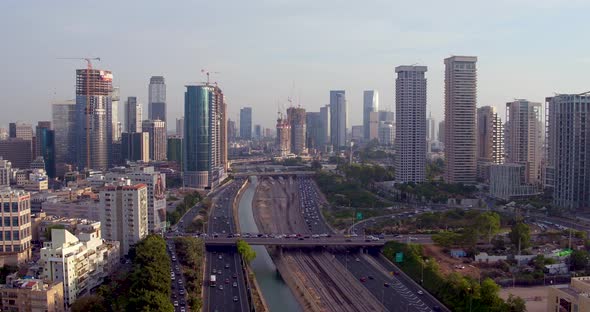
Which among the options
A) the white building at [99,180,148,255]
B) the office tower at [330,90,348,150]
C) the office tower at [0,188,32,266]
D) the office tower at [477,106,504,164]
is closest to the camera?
the office tower at [0,188,32,266]

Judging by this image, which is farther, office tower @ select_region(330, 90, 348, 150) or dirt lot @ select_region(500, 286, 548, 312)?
office tower @ select_region(330, 90, 348, 150)

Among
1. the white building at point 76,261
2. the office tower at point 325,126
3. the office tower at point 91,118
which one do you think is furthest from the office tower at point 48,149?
the office tower at point 325,126

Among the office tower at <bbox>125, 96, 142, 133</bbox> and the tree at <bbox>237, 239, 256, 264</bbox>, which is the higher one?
the office tower at <bbox>125, 96, 142, 133</bbox>

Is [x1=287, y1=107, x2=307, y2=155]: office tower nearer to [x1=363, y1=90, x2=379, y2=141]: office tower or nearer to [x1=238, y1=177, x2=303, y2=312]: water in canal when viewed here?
[x1=363, y1=90, x2=379, y2=141]: office tower

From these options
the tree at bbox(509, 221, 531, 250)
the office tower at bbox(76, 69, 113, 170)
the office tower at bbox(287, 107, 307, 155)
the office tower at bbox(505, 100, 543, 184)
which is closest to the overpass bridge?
the office tower at bbox(76, 69, 113, 170)

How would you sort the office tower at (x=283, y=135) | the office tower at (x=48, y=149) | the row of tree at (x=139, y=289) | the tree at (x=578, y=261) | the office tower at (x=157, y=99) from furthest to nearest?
1. the office tower at (x=157, y=99)
2. the office tower at (x=283, y=135)
3. the office tower at (x=48, y=149)
4. the tree at (x=578, y=261)
5. the row of tree at (x=139, y=289)

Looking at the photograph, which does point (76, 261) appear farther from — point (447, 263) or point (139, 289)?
point (447, 263)

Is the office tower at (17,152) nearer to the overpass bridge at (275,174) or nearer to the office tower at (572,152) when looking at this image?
the overpass bridge at (275,174)
